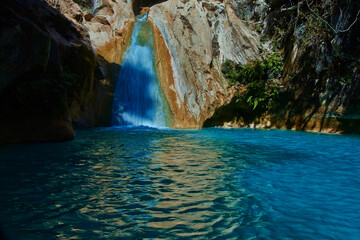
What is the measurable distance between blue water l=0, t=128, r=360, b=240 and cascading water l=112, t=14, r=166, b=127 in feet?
20.9

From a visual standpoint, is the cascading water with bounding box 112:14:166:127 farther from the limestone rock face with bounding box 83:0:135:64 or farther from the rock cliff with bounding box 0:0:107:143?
the rock cliff with bounding box 0:0:107:143

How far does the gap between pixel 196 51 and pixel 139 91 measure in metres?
3.35

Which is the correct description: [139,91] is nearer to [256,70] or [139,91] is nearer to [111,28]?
[111,28]

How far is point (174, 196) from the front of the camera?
115 inches

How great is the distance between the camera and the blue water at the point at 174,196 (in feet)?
7.18

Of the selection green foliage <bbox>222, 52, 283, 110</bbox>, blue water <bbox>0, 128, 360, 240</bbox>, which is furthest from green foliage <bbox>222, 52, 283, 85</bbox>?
blue water <bbox>0, 128, 360, 240</bbox>

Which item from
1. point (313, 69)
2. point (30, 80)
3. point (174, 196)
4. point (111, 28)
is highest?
point (111, 28)

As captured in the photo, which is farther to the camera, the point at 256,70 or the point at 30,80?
the point at 256,70

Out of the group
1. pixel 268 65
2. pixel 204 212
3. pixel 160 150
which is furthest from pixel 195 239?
pixel 268 65

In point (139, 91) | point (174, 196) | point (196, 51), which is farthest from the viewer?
point (196, 51)

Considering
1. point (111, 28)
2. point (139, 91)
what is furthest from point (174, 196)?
point (111, 28)

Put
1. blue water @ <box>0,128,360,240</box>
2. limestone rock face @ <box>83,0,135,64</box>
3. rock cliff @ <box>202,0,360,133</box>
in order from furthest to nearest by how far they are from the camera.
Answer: limestone rock face @ <box>83,0,135,64</box>
rock cliff @ <box>202,0,360,133</box>
blue water @ <box>0,128,360,240</box>

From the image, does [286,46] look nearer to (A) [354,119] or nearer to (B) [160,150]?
(A) [354,119]

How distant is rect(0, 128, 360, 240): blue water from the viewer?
7.18 ft
